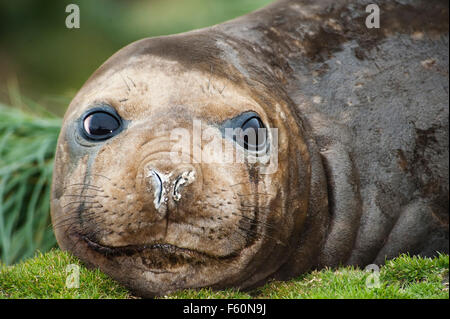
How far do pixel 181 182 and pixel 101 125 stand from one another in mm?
780

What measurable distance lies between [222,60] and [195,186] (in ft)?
3.94

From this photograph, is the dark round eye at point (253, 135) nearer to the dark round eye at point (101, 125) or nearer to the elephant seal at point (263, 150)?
the elephant seal at point (263, 150)

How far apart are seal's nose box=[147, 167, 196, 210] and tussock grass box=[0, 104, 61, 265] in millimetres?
3419

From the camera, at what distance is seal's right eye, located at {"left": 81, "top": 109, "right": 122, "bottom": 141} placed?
4.05 metres

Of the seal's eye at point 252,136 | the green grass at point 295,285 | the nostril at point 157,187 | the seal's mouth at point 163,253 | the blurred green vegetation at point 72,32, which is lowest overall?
the green grass at point 295,285

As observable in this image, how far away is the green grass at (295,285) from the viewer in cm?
365

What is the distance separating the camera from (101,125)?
4082 millimetres

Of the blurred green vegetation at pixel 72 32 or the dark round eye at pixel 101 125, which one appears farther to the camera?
the blurred green vegetation at pixel 72 32

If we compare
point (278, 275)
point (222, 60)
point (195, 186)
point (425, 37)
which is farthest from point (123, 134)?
point (425, 37)

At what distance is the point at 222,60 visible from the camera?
4.53 metres

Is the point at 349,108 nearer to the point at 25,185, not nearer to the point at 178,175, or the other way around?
the point at 178,175

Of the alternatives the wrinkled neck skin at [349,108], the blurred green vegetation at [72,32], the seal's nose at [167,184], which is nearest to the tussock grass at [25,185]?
the blurred green vegetation at [72,32]

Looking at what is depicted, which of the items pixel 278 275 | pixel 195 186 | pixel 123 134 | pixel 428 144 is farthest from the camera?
pixel 428 144
